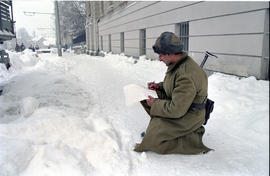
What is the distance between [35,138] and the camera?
3.46 meters

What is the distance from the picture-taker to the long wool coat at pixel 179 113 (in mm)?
2676

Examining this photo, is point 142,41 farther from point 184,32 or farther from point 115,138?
point 115,138

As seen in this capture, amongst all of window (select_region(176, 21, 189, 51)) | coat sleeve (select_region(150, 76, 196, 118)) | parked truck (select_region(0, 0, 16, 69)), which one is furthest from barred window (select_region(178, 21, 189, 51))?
coat sleeve (select_region(150, 76, 196, 118))

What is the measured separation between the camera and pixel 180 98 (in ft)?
8.70

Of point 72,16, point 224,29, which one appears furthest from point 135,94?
point 72,16

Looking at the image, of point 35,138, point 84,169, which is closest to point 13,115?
point 35,138

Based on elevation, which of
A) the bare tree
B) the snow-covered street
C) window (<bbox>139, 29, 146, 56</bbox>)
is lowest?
the snow-covered street

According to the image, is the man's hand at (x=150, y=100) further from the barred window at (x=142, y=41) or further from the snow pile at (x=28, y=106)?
the barred window at (x=142, y=41)

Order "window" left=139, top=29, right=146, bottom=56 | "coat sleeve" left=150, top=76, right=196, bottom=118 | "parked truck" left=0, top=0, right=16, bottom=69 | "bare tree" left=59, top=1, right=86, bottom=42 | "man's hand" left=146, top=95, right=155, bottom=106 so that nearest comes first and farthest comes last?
"coat sleeve" left=150, top=76, right=196, bottom=118, "man's hand" left=146, top=95, right=155, bottom=106, "parked truck" left=0, top=0, right=16, bottom=69, "window" left=139, top=29, right=146, bottom=56, "bare tree" left=59, top=1, right=86, bottom=42

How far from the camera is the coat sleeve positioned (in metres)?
2.64

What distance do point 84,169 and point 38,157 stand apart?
0.57 m

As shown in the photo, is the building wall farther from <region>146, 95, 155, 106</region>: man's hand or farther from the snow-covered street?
<region>146, 95, 155, 106</region>: man's hand

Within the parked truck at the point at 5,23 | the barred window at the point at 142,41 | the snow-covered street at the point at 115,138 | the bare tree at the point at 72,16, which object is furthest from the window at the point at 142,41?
the bare tree at the point at 72,16

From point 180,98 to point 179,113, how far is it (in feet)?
0.59
